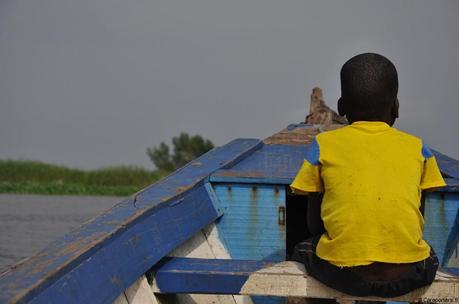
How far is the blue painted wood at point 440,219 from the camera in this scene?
300 centimetres

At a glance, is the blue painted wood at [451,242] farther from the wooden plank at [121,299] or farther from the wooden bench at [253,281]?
the wooden plank at [121,299]

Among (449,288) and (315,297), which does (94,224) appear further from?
(449,288)

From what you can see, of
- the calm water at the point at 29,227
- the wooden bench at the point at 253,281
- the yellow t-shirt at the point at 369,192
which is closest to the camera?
the yellow t-shirt at the point at 369,192

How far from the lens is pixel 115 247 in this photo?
1937mm

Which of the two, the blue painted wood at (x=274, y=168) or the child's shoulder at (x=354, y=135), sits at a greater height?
the child's shoulder at (x=354, y=135)

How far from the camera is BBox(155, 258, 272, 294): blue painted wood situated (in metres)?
2.10

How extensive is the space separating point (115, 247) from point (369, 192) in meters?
0.71

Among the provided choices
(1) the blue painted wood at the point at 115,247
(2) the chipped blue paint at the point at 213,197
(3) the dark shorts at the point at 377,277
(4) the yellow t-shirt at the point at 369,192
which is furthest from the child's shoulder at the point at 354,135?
(2) the chipped blue paint at the point at 213,197

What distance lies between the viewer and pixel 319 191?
6.44 feet

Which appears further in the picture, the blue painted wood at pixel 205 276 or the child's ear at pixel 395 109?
the blue painted wood at pixel 205 276

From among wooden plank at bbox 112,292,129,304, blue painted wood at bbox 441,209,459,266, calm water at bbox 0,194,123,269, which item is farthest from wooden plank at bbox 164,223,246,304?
calm water at bbox 0,194,123,269

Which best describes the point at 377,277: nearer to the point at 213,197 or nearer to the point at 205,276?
the point at 205,276

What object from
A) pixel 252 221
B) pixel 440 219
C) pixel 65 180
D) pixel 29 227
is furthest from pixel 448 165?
pixel 65 180

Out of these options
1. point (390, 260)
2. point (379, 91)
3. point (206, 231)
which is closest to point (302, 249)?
point (390, 260)
